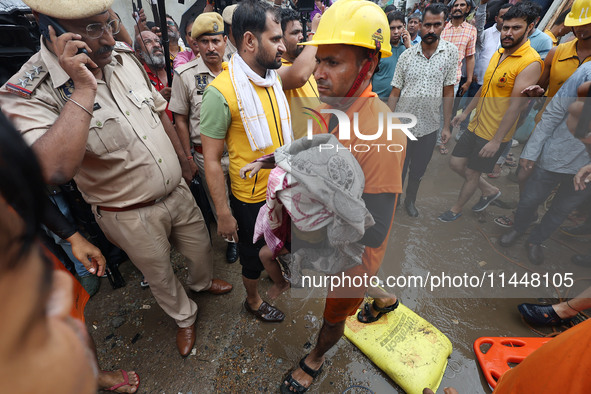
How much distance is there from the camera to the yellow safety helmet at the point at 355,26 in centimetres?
138

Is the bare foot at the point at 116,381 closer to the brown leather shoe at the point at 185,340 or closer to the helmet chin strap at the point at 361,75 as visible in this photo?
the brown leather shoe at the point at 185,340

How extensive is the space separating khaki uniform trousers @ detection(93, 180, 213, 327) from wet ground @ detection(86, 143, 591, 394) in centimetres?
35

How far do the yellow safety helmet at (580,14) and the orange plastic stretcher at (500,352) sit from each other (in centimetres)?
299

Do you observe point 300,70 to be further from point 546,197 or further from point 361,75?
point 546,197

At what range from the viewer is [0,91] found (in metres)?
1.41

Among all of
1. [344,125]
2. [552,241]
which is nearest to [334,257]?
[344,125]

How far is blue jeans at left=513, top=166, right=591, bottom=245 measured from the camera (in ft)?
9.12

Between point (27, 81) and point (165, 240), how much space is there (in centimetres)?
122

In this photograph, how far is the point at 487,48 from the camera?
5301 millimetres

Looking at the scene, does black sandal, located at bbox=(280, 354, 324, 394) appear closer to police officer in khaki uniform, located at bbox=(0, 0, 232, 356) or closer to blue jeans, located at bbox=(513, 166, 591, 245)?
police officer in khaki uniform, located at bbox=(0, 0, 232, 356)

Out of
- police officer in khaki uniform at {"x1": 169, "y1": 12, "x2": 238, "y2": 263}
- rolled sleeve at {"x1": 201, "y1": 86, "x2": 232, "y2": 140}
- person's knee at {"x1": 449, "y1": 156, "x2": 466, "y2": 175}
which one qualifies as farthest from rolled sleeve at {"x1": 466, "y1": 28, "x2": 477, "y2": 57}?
rolled sleeve at {"x1": 201, "y1": 86, "x2": 232, "y2": 140}

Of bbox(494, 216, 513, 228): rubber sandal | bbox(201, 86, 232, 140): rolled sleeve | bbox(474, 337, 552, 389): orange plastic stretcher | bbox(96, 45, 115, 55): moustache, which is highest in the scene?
bbox(96, 45, 115, 55): moustache

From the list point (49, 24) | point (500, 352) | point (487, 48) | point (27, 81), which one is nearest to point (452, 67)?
point (487, 48)

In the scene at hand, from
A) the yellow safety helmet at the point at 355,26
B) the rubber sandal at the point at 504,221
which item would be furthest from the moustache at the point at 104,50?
the rubber sandal at the point at 504,221
